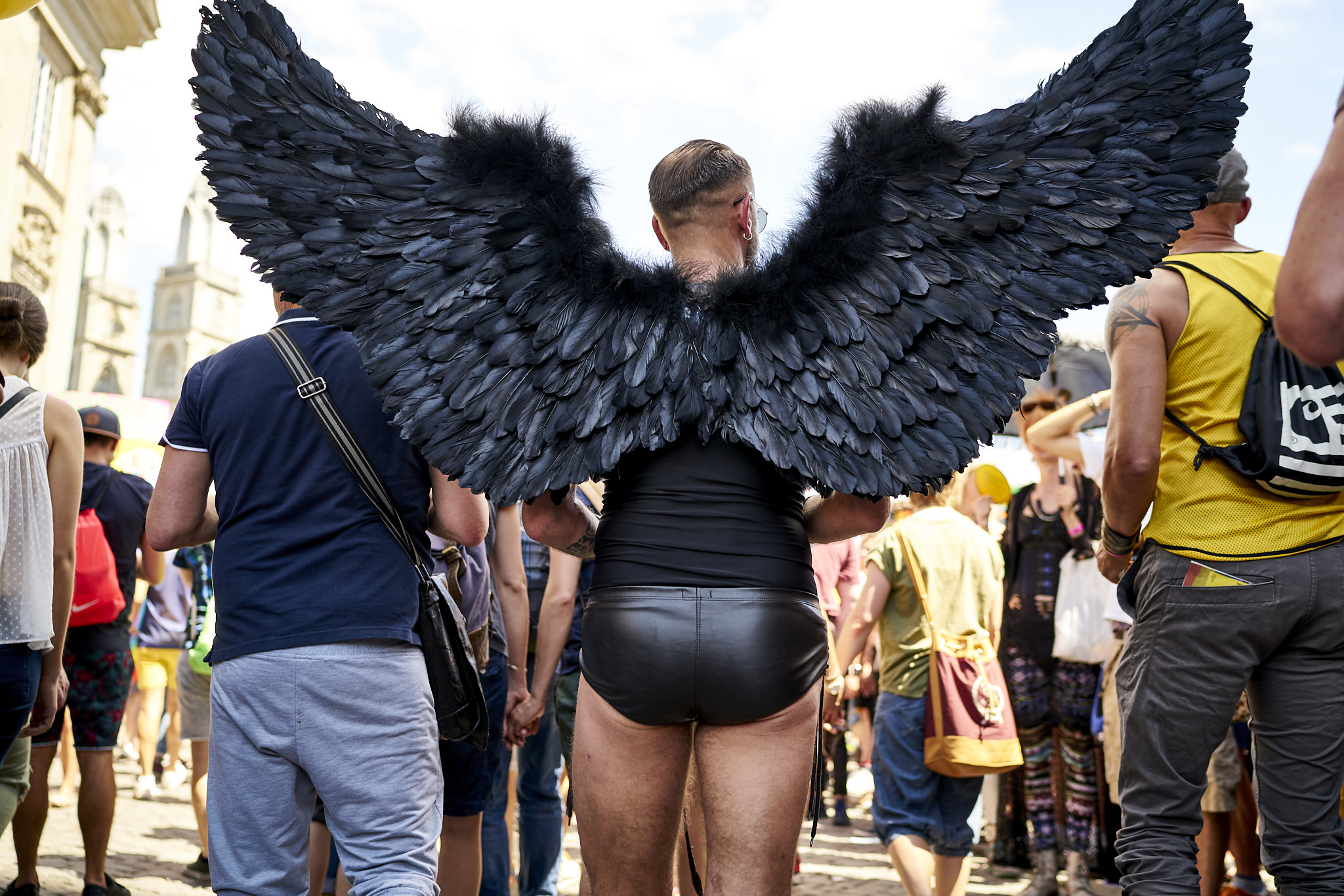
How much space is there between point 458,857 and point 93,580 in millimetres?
2542

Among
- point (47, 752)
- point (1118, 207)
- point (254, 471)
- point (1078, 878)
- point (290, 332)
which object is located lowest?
point (1078, 878)

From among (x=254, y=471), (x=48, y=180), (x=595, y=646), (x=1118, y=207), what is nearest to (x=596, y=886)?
(x=595, y=646)

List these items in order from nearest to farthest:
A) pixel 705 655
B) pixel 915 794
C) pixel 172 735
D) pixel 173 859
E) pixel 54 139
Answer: pixel 705 655 < pixel 915 794 < pixel 173 859 < pixel 172 735 < pixel 54 139

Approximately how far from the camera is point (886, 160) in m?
2.08

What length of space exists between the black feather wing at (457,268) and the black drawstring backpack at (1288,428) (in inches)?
58.6

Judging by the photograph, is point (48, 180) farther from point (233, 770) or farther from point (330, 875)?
point (233, 770)

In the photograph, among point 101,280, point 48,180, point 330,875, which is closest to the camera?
point 330,875

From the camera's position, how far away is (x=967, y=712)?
4.55 meters

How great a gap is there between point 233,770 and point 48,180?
69.4 ft

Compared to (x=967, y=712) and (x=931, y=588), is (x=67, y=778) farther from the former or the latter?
(x=967, y=712)

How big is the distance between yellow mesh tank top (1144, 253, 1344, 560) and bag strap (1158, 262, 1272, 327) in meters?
0.01

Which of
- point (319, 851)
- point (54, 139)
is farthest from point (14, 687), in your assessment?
point (54, 139)

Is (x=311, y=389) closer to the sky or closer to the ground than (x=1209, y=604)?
closer to the sky

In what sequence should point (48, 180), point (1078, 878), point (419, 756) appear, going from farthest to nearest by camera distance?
point (48, 180), point (1078, 878), point (419, 756)
